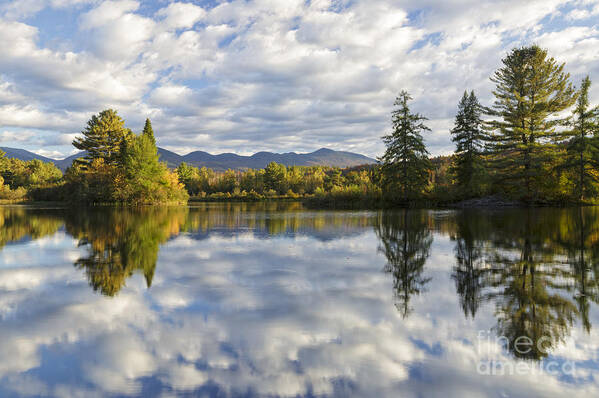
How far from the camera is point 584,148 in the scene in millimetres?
29094

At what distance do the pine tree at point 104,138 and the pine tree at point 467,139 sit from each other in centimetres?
4498

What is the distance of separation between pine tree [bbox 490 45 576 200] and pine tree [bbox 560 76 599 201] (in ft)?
4.14

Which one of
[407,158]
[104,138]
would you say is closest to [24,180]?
[104,138]

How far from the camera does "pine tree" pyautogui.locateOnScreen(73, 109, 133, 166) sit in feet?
177

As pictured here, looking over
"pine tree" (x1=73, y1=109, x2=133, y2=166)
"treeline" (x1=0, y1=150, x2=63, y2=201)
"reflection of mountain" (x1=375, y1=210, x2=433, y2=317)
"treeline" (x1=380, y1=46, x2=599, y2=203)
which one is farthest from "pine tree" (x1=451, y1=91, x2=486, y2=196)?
"treeline" (x1=0, y1=150, x2=63, y2=201)

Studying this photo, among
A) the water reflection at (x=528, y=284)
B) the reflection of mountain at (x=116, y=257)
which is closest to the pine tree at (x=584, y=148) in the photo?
the water reflection at (x=528, y=284)

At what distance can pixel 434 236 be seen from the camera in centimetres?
1274

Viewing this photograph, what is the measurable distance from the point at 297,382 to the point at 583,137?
118 feet

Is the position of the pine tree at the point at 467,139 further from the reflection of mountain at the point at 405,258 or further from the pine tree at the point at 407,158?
the reflection of mountain at the point at 405,258

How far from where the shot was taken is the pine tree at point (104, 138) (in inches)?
2125

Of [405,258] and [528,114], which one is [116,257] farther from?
[528,114]

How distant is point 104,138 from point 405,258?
188ft

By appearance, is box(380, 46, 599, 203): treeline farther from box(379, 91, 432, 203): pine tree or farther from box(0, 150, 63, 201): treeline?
box(0, 150, 63, 201): treeline

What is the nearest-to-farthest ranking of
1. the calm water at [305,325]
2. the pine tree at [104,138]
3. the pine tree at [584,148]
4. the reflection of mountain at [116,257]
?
the calm water at [305,325], the reflection of mountain at [116,257], the pine tree at [584,148], the pine tree at [104,138]
